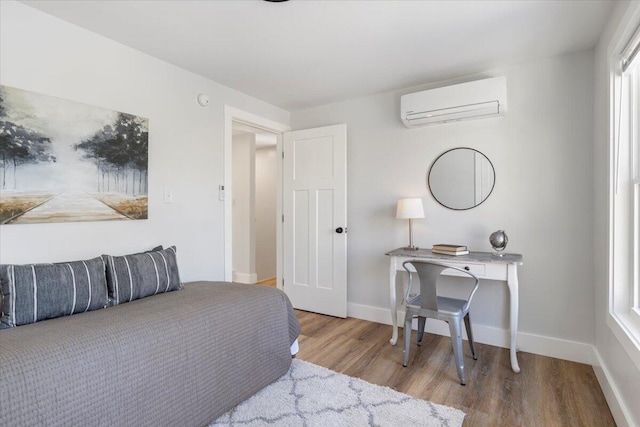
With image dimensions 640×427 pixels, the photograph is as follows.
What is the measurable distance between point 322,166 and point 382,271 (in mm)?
1291

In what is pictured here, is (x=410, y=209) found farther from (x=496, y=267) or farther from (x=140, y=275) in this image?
(x=140, y=275)

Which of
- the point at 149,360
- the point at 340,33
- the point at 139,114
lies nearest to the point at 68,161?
the point at 139,114

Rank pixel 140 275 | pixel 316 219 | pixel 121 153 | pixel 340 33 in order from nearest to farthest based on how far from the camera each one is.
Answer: pixel 140 275 → pixel 340 33 → pixel 121 153 → pixel 316 219

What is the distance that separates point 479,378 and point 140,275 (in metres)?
2.34

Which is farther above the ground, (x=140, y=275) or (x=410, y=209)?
(x=410, y=209)

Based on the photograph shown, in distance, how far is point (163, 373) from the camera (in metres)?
1.55

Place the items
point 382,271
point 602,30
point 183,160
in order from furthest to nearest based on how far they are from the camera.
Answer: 1. point 382,271
2. point 183,160
3. point 602,30

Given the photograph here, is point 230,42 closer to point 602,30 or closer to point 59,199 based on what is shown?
point 59,199

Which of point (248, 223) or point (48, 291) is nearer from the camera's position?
point (48, 291)

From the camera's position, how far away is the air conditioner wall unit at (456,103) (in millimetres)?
2623

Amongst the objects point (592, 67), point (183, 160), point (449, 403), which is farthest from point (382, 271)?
point (592, 67)

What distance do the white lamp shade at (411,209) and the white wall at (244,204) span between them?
8.86ft

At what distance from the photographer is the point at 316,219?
3660mm

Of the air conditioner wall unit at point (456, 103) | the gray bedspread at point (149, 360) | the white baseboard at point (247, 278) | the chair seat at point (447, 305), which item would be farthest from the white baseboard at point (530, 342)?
the white baseboard at point (247, 278)
